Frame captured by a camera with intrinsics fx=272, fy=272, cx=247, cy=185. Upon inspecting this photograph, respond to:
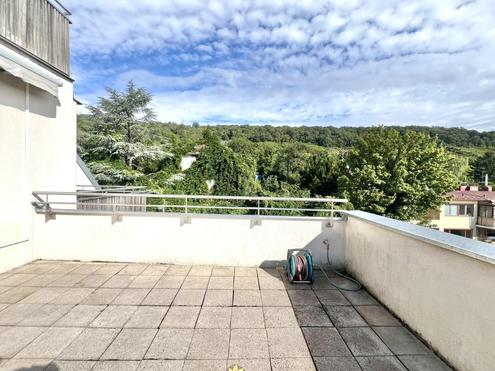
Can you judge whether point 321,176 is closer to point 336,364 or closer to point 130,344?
point 336,364

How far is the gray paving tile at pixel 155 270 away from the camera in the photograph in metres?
3.95

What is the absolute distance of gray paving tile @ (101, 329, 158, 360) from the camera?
82.5 inches

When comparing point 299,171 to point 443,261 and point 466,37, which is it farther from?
point 443,261

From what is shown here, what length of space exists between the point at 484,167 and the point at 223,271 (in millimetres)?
51249

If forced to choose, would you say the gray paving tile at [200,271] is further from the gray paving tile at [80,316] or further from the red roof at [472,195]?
the red roof at [472,195]

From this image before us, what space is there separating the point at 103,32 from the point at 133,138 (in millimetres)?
8530

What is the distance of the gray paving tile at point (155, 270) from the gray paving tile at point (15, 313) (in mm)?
1319

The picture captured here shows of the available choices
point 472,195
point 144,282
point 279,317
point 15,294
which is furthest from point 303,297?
point 472,195

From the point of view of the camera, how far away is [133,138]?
1477cm

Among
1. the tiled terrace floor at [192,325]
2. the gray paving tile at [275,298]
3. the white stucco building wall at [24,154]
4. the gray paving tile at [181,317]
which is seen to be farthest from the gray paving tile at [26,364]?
the white stucco building wall at [24,154]

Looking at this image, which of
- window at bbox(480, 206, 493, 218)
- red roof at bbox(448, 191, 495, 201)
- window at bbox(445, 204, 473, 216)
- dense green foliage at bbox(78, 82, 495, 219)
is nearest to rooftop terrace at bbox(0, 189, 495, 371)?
dense green foliage at bbox(78, 82, 495, 219)

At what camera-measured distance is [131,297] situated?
3.15 m

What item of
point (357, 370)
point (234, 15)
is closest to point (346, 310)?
point (357, 370)

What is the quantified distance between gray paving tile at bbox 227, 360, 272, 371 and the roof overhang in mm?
4268
